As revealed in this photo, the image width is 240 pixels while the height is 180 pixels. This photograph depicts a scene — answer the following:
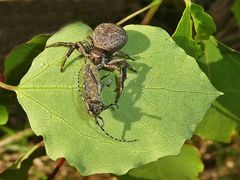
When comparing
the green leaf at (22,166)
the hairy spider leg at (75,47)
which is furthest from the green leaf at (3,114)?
the hairy spider leg at (75,47)

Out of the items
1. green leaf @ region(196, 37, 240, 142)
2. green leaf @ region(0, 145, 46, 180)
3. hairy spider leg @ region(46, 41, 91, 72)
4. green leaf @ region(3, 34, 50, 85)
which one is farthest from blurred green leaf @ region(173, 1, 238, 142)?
green leaf @ region(0, 145, 46, 180)

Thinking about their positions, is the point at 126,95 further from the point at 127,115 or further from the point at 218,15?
the point at 218,15

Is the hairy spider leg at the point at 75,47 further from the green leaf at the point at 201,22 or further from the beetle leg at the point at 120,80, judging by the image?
the green leaf at the point at 201,22

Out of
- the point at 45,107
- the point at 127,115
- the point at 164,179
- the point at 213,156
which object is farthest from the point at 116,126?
the point at 213,156

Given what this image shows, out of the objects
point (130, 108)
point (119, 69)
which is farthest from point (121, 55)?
point (130, 108)

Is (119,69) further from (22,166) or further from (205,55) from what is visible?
(22,166)

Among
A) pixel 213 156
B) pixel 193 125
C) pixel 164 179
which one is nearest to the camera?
pixel 193 125
